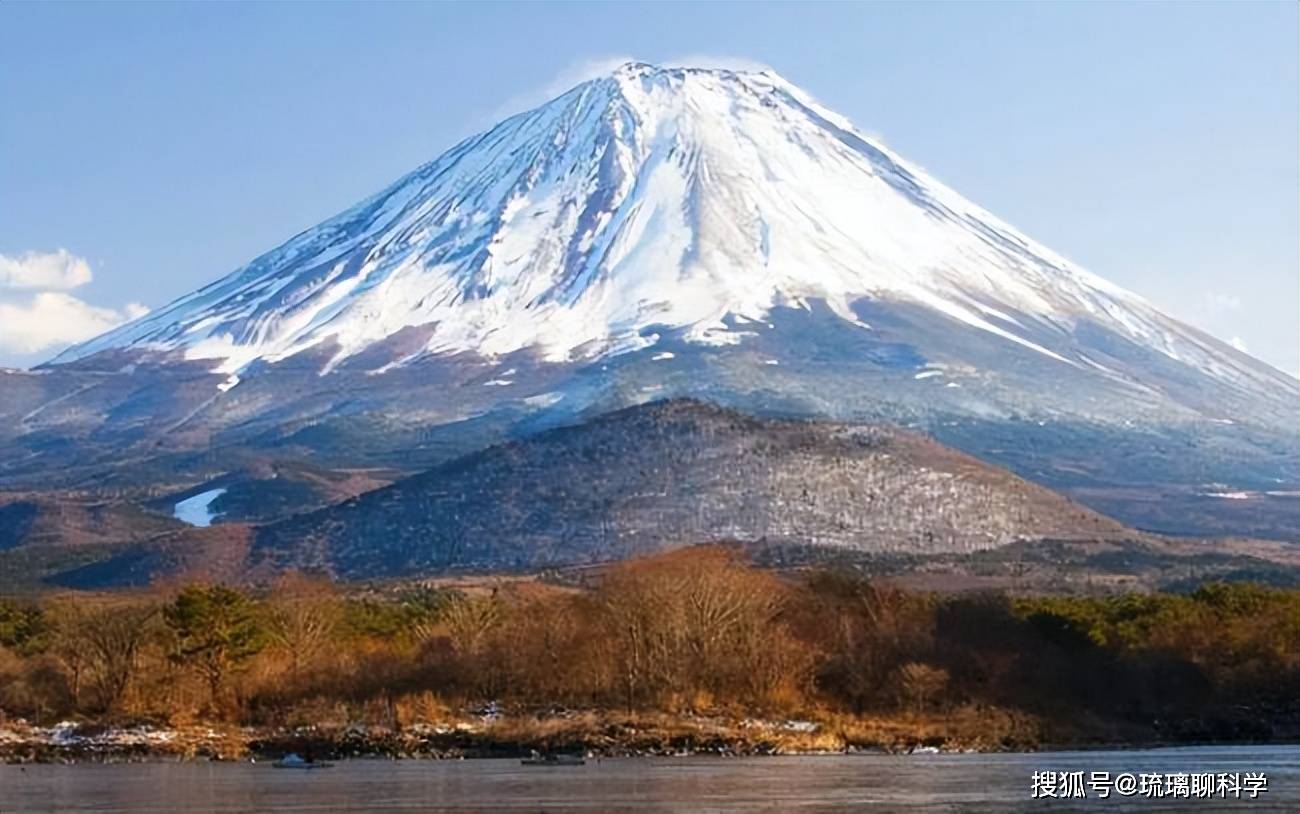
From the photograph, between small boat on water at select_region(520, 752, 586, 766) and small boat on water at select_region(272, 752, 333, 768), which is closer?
small boat on water at select_region(272, 752, 333, 768)

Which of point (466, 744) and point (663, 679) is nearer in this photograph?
point (466, 744)

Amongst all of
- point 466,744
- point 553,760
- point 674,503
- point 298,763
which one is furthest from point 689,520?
point 298,763

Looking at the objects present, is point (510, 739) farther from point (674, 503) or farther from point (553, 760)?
point (674, 503)

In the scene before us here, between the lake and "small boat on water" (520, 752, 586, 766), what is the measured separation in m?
0.44

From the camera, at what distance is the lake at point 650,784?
A: 4156 centimetres

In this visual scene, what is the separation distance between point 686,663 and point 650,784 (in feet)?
57.8

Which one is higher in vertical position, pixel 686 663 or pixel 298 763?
pixel 686 663

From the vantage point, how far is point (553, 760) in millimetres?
55531

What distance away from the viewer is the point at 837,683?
6544 cm

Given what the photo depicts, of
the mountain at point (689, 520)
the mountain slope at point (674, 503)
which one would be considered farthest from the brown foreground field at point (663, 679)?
the mountain slope at point (674, 503)

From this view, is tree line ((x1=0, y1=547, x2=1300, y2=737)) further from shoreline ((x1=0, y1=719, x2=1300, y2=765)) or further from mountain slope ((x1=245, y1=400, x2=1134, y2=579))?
mountain slope ((x1=245, y1=400, x2=1134, y2=579))

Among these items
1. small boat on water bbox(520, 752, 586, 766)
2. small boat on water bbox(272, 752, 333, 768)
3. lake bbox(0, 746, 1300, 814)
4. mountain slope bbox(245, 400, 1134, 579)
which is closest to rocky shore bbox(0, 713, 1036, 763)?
small boat on water bbox(520, 752, 586, 766)

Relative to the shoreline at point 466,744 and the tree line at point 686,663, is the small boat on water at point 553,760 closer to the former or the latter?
the shoreline at point 466,744

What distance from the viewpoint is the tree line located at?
63.6 meters
